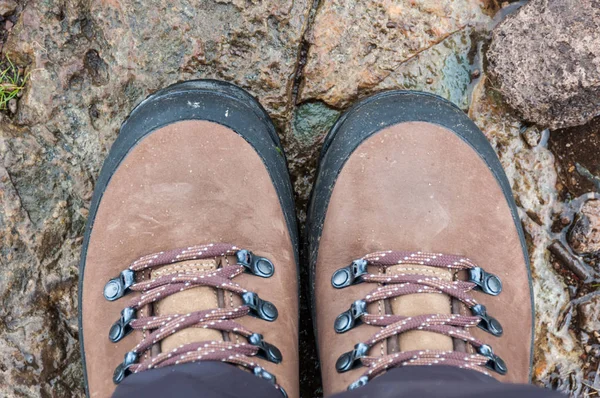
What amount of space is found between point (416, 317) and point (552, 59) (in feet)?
3.44

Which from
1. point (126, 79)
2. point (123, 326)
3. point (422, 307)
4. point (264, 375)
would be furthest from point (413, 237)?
point (126, 79)

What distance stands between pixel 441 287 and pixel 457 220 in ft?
0.87

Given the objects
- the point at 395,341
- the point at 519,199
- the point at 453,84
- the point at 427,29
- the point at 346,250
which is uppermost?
the point at 427,29

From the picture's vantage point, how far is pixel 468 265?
1832mm

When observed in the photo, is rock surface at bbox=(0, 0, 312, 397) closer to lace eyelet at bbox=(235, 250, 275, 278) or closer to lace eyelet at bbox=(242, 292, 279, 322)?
lace eyelet at bbox=(235, 250, 275, 278)

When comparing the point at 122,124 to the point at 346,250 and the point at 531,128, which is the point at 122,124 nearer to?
the point at 346,250

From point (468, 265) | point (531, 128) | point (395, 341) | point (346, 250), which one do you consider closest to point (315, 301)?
point (346, 250)

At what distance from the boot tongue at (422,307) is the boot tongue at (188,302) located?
59 cm

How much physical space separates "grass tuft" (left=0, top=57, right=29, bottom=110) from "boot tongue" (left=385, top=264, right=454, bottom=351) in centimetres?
154

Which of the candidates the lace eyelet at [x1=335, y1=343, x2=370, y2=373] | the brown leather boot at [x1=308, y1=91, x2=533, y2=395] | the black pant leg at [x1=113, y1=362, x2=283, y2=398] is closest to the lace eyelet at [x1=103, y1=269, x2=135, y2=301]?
the black pant leg at [x1=113, y1=362, x2=283, y2=398]

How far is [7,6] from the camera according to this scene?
6.68ft

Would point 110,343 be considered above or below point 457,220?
below

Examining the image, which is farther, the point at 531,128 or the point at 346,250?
the point at 531,128

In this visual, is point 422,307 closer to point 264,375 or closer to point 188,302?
point 264,375
